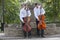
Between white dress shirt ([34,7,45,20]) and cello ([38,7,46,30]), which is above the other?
white dress shirt ([34,7,45,20])

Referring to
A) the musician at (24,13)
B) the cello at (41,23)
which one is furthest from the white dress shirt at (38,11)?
the musician at (24,13)

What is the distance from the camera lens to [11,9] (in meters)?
21.2

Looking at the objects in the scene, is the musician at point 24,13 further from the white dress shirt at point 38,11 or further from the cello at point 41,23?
the cello at point 41,23

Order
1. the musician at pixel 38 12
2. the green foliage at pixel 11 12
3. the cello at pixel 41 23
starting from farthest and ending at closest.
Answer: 1. the green foliage at pixel 11 12
2. the musician at pixel 38 12
3. the cello at pixel 41 23

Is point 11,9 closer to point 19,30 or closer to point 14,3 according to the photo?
point 14,3

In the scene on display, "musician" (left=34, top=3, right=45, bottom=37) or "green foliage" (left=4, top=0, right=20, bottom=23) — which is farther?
"green foliage" (left=4, top=0, right=20, bottom=23)

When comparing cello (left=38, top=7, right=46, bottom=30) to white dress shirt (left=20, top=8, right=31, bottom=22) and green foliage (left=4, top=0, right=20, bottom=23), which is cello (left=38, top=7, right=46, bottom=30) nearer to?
white dress shirt (left=20, top=8, right=31, bottom=22)

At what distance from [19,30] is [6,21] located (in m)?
5.99

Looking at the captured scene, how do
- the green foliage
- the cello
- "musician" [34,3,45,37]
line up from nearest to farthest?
the cello
"musician" [34,3,45,37]
the green foliage

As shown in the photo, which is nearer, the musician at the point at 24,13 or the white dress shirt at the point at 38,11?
the musician at the point at 24,13

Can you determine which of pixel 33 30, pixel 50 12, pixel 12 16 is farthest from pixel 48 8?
pixel 33 30

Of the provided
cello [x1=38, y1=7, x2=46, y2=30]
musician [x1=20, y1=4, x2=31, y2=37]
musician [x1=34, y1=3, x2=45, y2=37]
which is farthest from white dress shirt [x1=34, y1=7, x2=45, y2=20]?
musician [x1=20, y1=4, x2=31, y2=37]

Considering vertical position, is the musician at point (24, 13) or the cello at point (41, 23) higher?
the musician at point (24, 13)

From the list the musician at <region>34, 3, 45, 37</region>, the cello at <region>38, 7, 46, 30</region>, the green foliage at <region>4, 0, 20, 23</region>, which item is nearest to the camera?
the cello at <region>38, 7, 46, 30</region>
